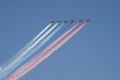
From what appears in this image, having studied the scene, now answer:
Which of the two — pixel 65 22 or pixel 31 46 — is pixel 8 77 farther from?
pixel 65 22

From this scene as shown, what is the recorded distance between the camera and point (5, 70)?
20.3 metres

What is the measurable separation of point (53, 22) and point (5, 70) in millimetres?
5709

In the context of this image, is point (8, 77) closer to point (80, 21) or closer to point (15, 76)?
point (15, 76)

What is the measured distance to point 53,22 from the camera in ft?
76.4

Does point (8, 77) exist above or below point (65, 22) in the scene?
below

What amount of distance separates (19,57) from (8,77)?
1.63m

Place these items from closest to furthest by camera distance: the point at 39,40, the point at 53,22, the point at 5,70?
the point at 5,70 → the point at 39,40 → the point at 53,22

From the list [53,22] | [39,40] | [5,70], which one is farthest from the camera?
[53,22]

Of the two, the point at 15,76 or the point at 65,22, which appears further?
the point at 65,22

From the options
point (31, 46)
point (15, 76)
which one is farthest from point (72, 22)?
point (15, 76)

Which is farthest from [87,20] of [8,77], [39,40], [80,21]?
[8,77]

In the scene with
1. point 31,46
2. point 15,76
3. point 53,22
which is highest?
point 53,22

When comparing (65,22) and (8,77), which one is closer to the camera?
(8,77)

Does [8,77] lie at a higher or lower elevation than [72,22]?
lower
